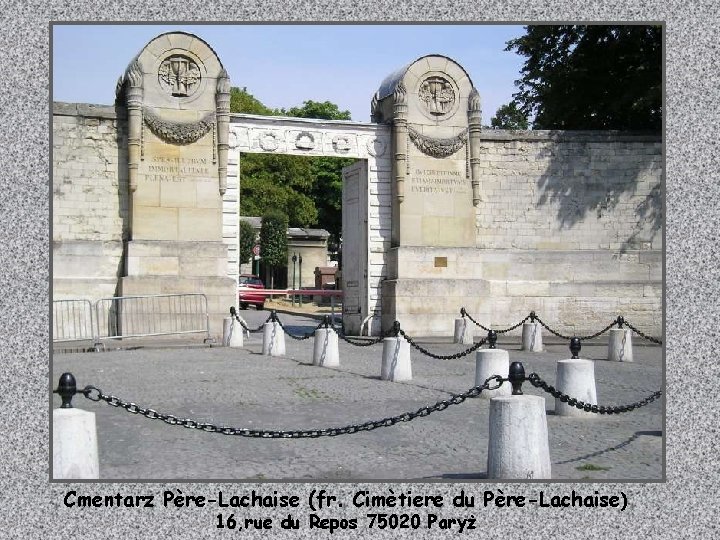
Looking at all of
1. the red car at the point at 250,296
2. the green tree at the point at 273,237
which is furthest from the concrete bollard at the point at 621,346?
the green tree at the point at 273,237

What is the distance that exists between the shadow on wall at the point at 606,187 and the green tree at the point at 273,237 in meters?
26.1

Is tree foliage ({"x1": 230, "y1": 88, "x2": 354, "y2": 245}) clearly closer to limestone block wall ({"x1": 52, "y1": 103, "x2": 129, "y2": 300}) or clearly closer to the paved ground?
limestone block wall ({"x1": 52, "y1": 103, "x2": 129, "y2": 300})

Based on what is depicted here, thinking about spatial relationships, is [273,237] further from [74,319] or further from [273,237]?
[74,319]

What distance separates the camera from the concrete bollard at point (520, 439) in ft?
17.8

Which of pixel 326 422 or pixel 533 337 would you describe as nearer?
pixel 326 422

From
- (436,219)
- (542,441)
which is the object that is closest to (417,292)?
(436,219)

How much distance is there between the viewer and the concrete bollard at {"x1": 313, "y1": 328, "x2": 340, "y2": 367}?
42.9ft

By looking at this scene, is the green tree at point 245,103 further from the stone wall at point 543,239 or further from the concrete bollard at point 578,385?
the concrete bollard at point 578,385

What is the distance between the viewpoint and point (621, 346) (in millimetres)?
14820

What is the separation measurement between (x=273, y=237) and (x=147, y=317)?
27880mm

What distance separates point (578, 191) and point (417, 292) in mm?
4459

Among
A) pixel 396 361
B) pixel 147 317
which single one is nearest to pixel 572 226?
pixel 147 317

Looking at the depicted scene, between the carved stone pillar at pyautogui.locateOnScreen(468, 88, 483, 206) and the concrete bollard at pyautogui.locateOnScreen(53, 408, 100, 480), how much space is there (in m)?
15.5

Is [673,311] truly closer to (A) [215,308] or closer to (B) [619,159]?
(A) [215,308]
